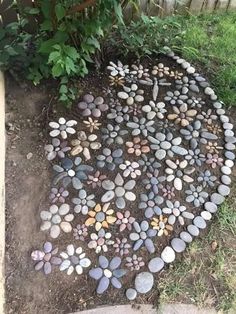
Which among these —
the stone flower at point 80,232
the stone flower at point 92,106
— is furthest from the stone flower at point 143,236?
the stone flower at point 92,106

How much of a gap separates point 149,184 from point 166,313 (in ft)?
2.07

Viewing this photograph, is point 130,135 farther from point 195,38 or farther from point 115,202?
point 195,38

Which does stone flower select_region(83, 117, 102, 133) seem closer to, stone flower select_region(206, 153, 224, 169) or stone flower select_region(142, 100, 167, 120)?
stone flower select_region(142, 100, 167, 120)

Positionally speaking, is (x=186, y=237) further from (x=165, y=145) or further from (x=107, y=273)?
(x=165, y=145)

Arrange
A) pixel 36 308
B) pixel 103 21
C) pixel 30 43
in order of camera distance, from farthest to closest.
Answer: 1. pixel 30 43
2. pixel 103 21
3. pixel 36 308

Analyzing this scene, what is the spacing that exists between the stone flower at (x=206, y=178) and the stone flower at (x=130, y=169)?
317 mm

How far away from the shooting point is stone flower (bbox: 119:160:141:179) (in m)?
2.24

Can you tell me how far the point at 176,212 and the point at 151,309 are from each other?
1.59 feet

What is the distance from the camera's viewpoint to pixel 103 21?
2275 mm

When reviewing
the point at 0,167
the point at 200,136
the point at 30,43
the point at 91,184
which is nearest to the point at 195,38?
the point at 200,136

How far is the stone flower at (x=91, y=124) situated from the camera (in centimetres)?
240

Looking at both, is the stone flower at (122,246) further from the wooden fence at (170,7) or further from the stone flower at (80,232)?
the wooden fence at (170,7)

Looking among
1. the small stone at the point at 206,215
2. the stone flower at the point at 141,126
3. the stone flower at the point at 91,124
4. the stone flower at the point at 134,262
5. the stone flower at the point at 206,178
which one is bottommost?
the stone flower at the point at 134,262

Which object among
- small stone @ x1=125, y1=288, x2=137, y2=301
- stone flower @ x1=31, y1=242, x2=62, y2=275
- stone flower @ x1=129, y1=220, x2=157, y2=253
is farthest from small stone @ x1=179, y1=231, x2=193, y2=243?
stone flower @ x1=31, y1=242, x2=62, y2=275
